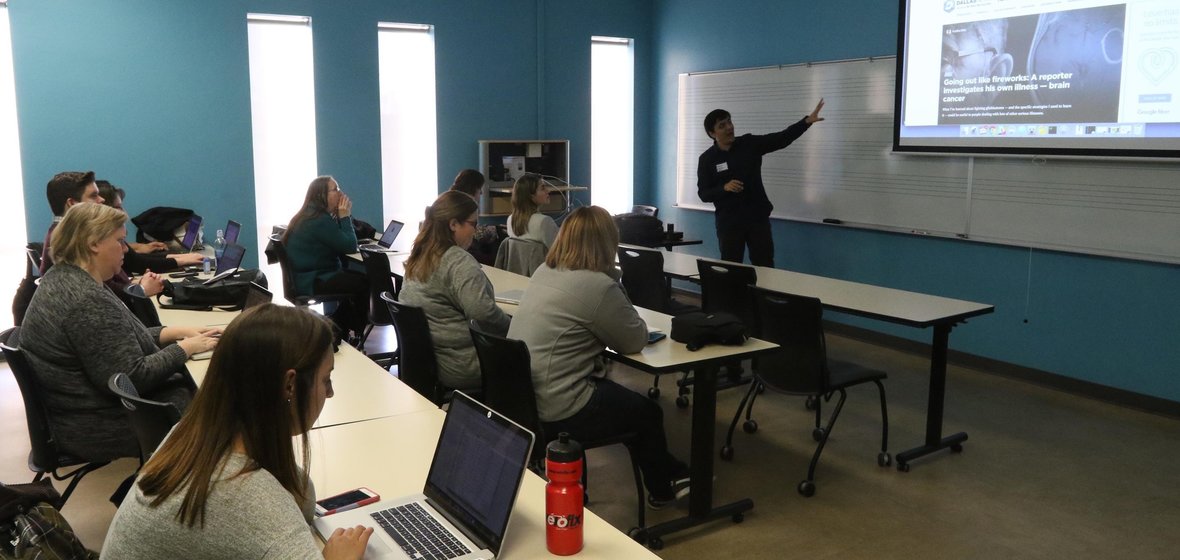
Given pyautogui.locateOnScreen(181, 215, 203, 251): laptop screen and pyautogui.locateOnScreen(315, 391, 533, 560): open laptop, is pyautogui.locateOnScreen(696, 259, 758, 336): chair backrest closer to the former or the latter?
pyautogui.locateOnScreen(315, 391, 533, 560): open laptop

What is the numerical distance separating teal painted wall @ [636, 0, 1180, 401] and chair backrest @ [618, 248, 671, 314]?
2.17 m

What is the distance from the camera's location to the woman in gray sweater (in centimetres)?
280

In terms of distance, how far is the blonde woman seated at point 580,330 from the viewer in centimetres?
312

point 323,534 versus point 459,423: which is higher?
point 459,423

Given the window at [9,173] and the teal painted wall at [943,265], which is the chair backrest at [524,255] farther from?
the window at [9,173]

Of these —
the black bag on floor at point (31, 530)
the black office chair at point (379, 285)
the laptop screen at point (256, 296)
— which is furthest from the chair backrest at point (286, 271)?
the black bag on floor at point (31, 530)

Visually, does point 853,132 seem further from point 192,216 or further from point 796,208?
point 192,216

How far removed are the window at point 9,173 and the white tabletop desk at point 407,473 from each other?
5.39 metres

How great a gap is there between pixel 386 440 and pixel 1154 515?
3.18 meters

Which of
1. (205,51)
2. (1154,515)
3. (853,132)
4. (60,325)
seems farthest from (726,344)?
(205,51)

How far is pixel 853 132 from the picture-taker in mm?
6625

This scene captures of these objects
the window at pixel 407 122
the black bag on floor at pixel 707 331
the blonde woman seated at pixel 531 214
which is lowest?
the black bag on floor at pixel 707 331

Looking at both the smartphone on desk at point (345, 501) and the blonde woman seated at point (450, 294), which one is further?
the blonde woman seated at point (450, 294)

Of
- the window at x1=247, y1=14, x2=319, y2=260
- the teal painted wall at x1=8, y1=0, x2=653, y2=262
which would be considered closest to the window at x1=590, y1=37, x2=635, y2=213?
the teal painted wall at x1=8, y1=0, x2=653, y2=262
